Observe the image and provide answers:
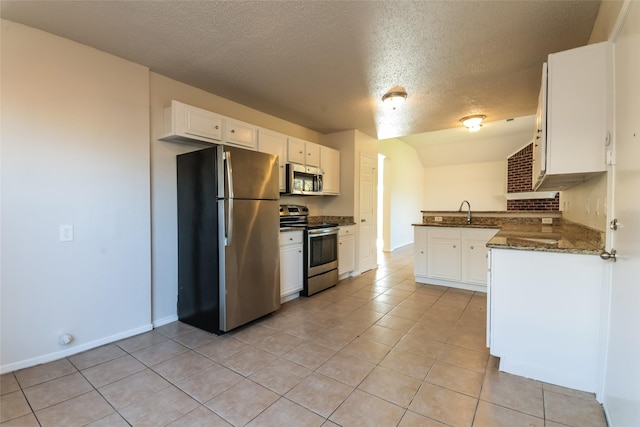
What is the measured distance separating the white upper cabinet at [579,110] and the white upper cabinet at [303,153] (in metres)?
2.85

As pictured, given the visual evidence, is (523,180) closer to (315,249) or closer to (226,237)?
(315,249)

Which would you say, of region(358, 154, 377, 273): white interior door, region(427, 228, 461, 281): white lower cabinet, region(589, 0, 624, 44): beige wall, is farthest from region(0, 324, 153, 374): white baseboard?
region(589, 0, 624, 44): beige wall

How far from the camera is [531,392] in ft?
5.80

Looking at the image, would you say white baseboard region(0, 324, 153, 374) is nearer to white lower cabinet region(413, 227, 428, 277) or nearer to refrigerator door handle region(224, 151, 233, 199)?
refrigerator door handle region(224, 151, 233, 199)

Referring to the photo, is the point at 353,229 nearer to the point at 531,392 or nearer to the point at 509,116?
the point at 509,116

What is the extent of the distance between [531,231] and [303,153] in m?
2.97

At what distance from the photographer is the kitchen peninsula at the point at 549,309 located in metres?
1.73

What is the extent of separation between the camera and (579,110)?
173cm

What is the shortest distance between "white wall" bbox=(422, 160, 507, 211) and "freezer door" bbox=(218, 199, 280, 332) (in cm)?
750

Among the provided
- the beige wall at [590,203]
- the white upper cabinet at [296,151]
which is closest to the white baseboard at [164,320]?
the white upper cabinet at [296,151]

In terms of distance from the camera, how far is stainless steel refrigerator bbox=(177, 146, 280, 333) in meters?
2.58

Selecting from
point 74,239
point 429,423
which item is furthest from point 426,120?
point 74,239

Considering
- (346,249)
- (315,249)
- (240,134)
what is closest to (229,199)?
(240,134)

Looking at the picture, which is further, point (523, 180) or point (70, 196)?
point (523, 180)
